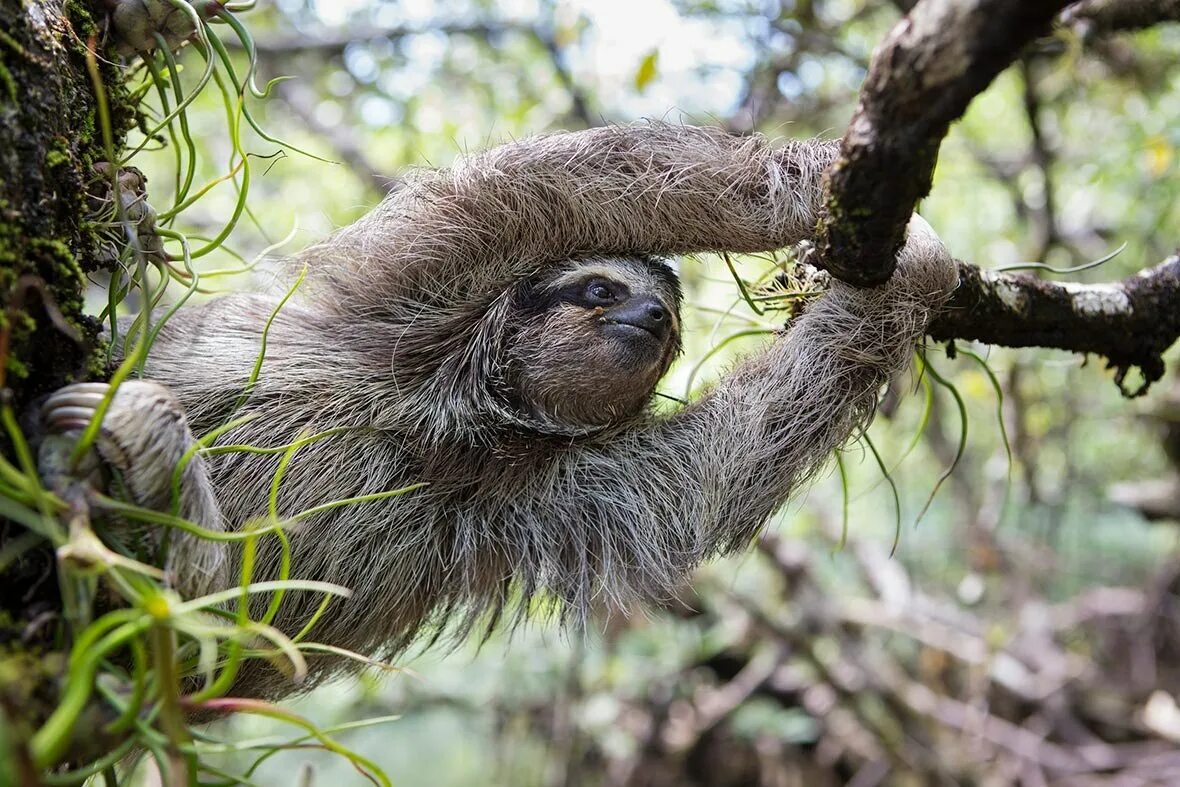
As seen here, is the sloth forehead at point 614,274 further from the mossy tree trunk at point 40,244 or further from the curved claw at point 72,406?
the curved claw at point 72,406

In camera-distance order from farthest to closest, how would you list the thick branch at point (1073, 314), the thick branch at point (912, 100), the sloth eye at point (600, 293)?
the sloth eye at point (600, 293)
the thick branch at point (1073, 314)
the thick branch at point (912, 100)

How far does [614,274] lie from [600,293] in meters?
0.10

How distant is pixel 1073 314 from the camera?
134 inches

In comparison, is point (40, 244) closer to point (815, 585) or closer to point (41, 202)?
point (41, 202)

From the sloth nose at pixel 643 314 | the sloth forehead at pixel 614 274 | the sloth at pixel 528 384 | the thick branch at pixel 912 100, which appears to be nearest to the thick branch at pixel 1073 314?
the sloth at pixel 528 384

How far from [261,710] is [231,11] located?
2097mm

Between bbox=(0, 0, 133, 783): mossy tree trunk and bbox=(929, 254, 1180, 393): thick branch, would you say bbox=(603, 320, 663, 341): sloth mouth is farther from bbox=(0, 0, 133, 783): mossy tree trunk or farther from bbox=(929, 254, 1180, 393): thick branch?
bbox=(0, 0, 133, 783): mossy tree trunk

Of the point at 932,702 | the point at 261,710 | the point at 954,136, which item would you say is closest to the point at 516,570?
the point at 261,710

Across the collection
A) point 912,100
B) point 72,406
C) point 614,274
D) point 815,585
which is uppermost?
point 912,100

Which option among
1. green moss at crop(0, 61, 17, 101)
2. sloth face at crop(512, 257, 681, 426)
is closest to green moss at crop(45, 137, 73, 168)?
green moss at crop(0, 61, 17, 101)

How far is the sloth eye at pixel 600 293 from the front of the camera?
367cm

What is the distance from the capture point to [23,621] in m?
1.81

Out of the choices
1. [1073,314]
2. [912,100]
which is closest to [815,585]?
[1073,314]

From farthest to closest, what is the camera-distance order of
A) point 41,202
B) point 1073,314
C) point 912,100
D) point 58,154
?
point 1073,314
point 58,154
point 41,202
point 912,100
